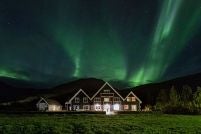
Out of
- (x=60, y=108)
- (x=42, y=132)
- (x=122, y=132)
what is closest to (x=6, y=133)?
(x=42, y=132)

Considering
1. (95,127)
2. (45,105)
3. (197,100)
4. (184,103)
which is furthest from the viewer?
(45,105)

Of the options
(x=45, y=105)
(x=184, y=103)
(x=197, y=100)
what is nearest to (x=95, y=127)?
(x=197, y=100)

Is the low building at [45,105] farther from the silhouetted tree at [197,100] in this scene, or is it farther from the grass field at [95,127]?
the grass field at [95,127]

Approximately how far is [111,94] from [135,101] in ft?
26.3

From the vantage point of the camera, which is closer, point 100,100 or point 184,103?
point 184,103

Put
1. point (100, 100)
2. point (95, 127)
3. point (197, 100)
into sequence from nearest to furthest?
point (95, 127) → point (197, 100) → point (100, 100)

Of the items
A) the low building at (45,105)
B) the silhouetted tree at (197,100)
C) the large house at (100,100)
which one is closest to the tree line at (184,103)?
the silhouetted tree at (197,100)

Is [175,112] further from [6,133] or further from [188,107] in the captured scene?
[6,133]

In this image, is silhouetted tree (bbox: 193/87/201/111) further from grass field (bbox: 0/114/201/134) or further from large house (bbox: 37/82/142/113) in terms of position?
grass field (bbox: 0/114/201/134)

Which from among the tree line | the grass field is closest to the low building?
the tree line

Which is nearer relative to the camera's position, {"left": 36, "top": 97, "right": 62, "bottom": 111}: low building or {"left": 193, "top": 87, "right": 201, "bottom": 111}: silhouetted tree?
{"left": 193, "top": 87, "right": 201, "bottom": 111}: silhouetted tree

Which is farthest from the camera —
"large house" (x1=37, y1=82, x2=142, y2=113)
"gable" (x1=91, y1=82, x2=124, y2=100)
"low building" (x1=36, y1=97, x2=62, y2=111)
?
"low building" (x1=36, y1=97, x2=62, y2=111)

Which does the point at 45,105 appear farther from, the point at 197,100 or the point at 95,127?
the point at 95,127

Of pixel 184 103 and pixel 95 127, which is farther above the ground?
pixel 184 103
